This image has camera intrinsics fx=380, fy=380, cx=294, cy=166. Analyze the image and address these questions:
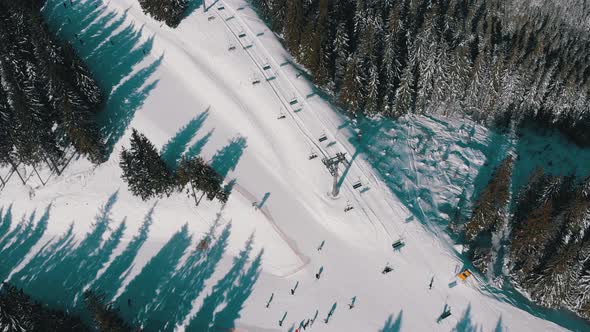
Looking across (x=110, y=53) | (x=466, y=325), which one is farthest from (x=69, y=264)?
(x=466, y=325)

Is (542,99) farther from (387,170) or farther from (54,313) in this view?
(54,313)

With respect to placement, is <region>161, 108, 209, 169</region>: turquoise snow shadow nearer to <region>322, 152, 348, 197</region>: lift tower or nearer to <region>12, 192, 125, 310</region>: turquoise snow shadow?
<region>12, 192, 125, 310</region>: turquoise snow shadow

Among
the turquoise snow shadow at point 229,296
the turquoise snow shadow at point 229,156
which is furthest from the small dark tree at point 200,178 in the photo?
the turquoise snow shadow at point 229,296

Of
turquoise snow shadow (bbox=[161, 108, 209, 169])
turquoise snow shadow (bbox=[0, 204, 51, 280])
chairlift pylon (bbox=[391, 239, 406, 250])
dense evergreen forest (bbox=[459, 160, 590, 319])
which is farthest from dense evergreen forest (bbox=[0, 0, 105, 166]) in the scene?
dense evergreen forest (bbox=[459, 160, 590, 319])

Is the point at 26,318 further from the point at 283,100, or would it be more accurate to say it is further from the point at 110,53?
the point at 110,53

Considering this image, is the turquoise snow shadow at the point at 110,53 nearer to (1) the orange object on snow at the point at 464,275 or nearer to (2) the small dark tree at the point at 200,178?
(2) the small dark tree at the point at 200,178
